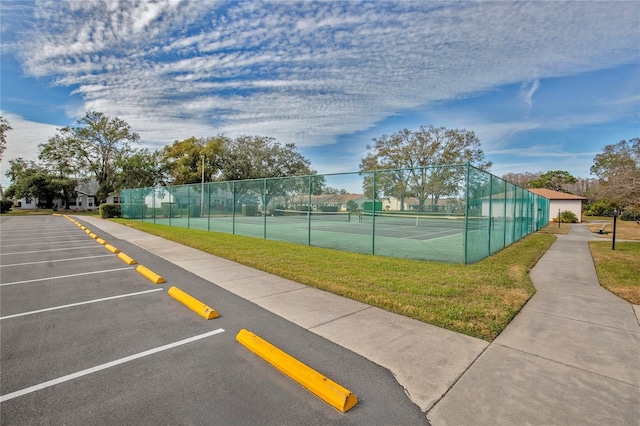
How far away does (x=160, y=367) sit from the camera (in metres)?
3.09

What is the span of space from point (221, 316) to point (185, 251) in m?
6.26

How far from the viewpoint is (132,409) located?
246 centimetres

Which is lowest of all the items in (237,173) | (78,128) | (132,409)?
(132,409)

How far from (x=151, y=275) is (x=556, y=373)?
6.82m

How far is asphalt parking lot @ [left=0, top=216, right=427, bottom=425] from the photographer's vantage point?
94.7 inches

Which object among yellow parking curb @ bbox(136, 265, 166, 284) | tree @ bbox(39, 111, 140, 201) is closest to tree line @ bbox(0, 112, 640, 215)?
tree @ bbox(39, 111, 140, 201)

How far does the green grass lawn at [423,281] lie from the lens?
173 inches

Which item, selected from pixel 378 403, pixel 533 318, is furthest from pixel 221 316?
pixel 533 318

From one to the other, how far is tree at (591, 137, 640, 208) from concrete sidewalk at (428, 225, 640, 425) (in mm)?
10499

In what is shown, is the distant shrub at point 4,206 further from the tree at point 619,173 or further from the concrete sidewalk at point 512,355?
the tree at point 619,173

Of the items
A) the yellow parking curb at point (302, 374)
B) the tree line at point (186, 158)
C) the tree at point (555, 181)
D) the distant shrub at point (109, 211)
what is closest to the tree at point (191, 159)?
the tree line at point (186, 158)

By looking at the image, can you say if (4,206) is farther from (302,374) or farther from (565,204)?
(565,204)

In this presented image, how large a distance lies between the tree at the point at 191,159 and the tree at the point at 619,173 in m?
42.7

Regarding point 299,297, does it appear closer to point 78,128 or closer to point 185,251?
point 185,251
